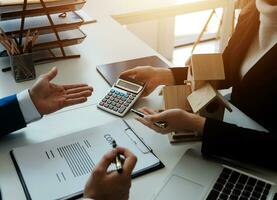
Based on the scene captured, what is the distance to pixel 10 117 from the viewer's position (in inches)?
41.3

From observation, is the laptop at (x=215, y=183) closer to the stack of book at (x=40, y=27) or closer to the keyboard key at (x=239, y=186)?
the keyboard key at (x=239, y=186)

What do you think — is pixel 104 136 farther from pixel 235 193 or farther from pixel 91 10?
pixel 91 10

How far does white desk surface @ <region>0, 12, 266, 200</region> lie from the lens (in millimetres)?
886

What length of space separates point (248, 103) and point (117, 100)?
41 cm

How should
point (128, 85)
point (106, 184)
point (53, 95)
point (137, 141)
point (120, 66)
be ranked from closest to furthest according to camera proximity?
point (106, 184) → point (137, 141) → point (53, 95) → point (128, 85) → point (120, 66)

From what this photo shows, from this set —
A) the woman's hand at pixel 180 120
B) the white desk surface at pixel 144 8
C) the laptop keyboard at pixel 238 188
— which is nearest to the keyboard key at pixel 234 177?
the laptop keyboard at pixel 238 188

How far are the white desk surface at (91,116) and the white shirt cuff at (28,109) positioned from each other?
1.2 inches

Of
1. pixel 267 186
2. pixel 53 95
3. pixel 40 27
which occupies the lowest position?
pixel 267 186

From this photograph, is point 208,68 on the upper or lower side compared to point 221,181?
upper

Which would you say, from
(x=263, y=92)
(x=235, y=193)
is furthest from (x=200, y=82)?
(x=235, y=193)

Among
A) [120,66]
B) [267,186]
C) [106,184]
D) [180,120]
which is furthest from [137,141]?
[120,66]

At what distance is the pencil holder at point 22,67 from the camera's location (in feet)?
4.24

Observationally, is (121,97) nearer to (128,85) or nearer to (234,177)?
(128,85)

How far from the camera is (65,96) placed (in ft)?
3.68
